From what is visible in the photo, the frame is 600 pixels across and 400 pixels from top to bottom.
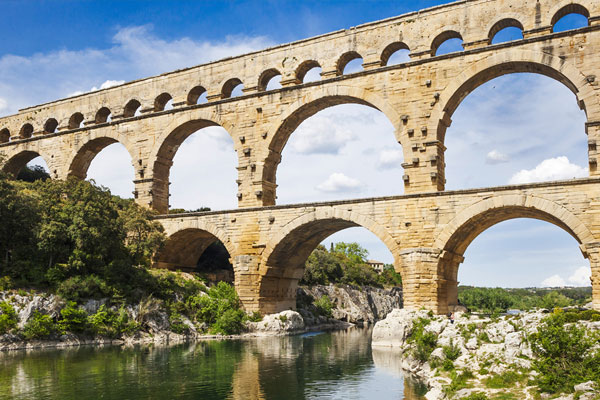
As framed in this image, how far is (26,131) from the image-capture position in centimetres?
3900

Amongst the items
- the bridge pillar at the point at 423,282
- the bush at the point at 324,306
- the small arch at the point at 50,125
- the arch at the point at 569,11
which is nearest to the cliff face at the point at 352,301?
the bush at the point at 324,306

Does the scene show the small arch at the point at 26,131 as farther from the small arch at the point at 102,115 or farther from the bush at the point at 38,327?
the bush at the point at 38,327

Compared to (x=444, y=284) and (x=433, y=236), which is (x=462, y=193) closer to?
(x=433, y=236)

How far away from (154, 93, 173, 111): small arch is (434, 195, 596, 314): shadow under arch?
17.7 m

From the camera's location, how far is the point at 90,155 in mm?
35719

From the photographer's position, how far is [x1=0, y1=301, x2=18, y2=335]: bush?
21.7m

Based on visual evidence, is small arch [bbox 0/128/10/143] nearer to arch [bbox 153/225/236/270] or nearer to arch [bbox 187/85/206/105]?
arch [bbox 187/85/206/105]

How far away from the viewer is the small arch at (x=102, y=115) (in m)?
35.0

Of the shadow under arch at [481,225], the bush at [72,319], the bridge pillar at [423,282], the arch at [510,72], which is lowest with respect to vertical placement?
the bush at [72,319]

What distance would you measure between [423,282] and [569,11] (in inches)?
491

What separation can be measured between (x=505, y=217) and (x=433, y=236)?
10.1 feet

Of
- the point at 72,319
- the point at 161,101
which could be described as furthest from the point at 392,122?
the point at 72,319

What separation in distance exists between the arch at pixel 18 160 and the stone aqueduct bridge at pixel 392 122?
4807 millimetres

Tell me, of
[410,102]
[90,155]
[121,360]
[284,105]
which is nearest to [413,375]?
[121,360]
